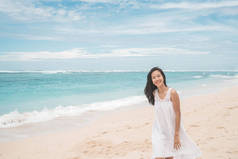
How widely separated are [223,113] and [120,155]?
14.6 ft

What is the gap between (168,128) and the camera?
118 inches

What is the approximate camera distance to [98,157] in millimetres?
4906

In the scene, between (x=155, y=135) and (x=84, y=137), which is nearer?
(x=155, y=135)

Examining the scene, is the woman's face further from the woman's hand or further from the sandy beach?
the sandy beach

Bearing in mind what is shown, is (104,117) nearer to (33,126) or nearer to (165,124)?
(33,126)

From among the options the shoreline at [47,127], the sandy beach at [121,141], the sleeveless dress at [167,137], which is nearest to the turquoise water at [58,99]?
the shoreline at [47,127]

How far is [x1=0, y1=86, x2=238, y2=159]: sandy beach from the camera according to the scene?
15.9 feet

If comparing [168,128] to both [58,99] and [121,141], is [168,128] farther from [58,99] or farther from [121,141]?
[58,99]

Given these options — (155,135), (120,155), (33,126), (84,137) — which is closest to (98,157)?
(120,155)

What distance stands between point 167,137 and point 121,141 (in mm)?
2998

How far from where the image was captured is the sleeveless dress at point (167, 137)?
294 centimetres

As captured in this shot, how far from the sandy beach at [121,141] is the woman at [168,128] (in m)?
1.58

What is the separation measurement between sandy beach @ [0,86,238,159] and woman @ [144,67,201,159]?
1580mm

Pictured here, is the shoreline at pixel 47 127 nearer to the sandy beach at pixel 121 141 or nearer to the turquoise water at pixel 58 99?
the sandy beach at pixel 121 141
